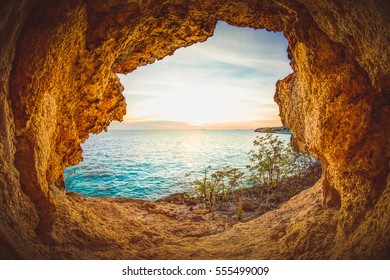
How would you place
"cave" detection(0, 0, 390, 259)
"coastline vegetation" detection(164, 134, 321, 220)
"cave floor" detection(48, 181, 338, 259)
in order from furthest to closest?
"coastline vegetation" detection(164, 134, 321, 220) < "cave floor" detection(48, 181, 338, 259) < "cave" detection(0, 0, 390, 259)

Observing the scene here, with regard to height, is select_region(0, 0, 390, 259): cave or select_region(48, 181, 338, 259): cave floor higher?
select_region(0, 0, 390, 259): cave

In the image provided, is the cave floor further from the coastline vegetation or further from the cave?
the coastline vegetation

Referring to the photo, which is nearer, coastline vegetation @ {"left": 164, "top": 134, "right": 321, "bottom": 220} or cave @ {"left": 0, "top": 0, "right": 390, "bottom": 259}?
cave @ {"left": 0, "top": 0, "right": 390, "bottom": 259}

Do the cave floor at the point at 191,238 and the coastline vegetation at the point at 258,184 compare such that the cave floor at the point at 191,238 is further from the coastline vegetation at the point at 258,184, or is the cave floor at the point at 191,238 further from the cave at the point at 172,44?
the coastline vegetation at the point at 258,184

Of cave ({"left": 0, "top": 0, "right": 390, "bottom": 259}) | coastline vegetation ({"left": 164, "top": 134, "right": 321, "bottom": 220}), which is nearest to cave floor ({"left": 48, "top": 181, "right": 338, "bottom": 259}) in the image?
cave ({"left": 0, "top": 0, "right": 390, "bottom": 259})

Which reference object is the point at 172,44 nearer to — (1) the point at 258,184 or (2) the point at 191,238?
(2) the point at 191,238

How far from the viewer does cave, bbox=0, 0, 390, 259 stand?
378cm

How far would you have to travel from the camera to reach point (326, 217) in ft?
19.5

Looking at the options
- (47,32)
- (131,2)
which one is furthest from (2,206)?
(131,2)

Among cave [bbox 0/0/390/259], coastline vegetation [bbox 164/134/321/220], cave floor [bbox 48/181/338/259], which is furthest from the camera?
coastline vegetation [bbox 164/134/321/220]

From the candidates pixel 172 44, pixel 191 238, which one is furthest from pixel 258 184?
pixel 172 44

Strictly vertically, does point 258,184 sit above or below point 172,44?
below

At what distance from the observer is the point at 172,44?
8523 mm

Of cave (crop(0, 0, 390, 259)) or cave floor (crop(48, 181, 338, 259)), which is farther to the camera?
cave floor (crop(48, 181, 338, 259))
